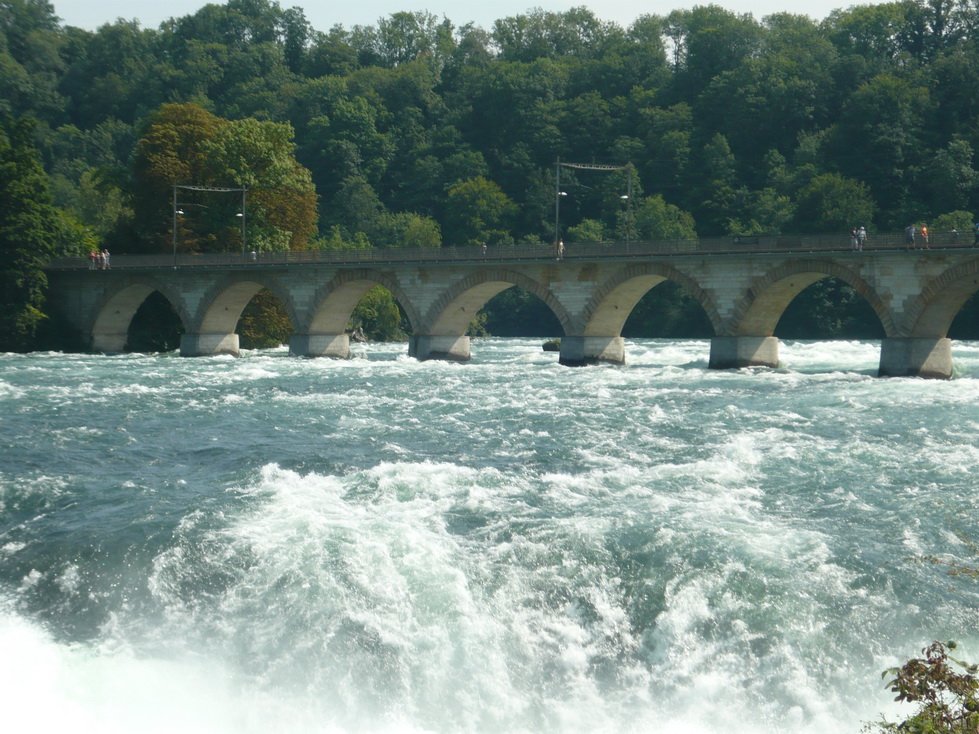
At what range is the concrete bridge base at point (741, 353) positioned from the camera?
55.9 meters

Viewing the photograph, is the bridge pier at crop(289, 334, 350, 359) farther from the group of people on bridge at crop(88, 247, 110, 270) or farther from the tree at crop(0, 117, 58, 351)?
the tree at crop(0, 117, 58, 351)

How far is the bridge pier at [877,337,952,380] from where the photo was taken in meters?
50.0

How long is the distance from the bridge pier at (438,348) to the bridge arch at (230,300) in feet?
22.9

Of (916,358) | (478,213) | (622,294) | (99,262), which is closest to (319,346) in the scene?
(99,262)

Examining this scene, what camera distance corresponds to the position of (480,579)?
20750 mm

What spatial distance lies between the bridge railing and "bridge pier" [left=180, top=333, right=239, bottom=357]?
349 centimetres

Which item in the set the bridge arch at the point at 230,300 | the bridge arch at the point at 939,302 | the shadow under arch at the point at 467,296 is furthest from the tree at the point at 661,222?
the bridge arch at the point at 939,302

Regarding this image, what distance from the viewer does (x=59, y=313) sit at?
74812mm

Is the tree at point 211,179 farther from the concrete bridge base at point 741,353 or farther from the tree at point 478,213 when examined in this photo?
the tree at point 478,213

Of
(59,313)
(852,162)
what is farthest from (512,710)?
(852,162)

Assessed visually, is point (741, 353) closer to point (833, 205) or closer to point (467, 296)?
point (467, 296)

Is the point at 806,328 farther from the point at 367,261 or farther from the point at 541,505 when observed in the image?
the point at 541,505

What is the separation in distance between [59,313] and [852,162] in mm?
51295

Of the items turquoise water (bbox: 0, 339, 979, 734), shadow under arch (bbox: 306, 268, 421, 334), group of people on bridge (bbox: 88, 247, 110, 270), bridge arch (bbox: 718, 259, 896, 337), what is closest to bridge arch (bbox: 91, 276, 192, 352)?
group of people on bridge (bbox: 88, 247, 110, 270)
